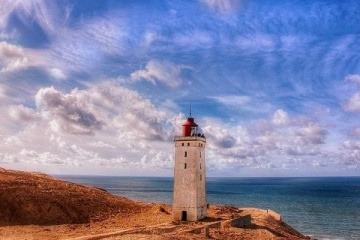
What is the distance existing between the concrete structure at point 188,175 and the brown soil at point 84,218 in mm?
1563

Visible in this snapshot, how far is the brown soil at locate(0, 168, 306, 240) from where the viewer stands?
34.4 m

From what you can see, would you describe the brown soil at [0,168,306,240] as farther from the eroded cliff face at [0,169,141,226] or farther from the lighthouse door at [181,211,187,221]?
the lighthouse door at [181,211,187,221]

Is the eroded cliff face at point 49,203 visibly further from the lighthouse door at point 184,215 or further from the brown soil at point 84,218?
the lighthouse door at point 184,215

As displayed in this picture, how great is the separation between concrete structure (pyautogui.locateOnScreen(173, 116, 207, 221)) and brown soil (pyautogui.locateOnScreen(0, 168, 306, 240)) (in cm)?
156

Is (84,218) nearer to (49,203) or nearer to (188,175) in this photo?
(49,203)

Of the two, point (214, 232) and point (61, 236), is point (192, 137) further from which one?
point (61, 236)

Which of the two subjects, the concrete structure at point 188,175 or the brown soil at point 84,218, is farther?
the concrete structure at point 188,175

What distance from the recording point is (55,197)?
1690 inches

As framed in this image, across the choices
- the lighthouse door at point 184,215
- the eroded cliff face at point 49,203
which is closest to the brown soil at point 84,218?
the eroded cliff face at point 49,203

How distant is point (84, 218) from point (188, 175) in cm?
1154

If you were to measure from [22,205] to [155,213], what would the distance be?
13916 millimetres

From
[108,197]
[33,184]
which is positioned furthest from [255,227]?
[33,184]

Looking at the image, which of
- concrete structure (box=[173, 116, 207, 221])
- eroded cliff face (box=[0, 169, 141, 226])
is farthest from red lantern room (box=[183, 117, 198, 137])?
eroded cliff face (box=[0, 169, 141, 226])

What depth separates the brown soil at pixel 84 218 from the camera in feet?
113
